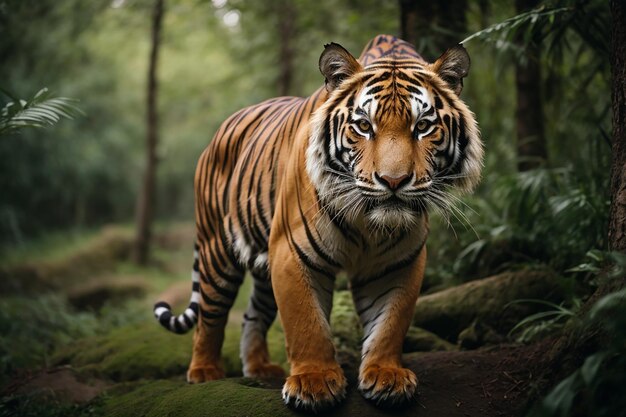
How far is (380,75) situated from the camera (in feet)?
9.47

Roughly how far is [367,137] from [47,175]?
40.3 feet

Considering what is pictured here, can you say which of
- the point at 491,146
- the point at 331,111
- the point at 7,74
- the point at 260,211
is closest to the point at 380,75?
the point at 331,111

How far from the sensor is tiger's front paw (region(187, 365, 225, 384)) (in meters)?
3.90

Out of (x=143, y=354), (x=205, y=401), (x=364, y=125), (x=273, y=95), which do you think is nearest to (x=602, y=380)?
(x=364, y=125)

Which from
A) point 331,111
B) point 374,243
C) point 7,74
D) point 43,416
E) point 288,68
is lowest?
point 43,416

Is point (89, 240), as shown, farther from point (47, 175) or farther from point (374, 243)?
point (374, 243)

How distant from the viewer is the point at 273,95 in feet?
38.3

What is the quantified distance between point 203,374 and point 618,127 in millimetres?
2808

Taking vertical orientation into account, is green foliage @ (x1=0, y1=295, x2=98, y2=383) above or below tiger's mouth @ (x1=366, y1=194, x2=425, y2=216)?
below

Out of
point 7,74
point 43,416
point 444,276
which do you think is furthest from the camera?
point 7,74

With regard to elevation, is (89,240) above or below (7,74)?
below

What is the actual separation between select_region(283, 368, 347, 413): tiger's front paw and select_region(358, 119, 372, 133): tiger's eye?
1.16 meters

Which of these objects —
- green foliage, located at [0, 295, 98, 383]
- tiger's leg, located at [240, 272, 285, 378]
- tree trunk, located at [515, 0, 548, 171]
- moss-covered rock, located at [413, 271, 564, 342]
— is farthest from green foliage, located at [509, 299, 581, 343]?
green foliage, located at [0, 295, 98, 383]

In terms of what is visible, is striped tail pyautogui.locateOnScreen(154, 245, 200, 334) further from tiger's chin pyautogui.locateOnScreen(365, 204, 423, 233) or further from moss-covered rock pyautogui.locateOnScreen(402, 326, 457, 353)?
tiger's chin pyautogui.locateOnScreen(365, 204, 423, 233)
